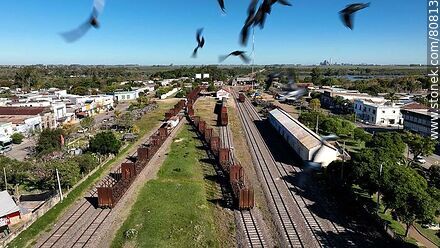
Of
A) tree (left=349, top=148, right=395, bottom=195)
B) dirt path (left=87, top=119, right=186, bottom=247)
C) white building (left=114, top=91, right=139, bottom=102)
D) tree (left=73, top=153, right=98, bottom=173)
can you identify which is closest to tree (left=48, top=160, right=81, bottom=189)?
tree (left=73, top=153, right=98, bottom=173)

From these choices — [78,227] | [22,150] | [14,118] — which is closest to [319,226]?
[78,227]

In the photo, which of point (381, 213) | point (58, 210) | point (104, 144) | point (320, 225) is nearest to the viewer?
point (320, 225)

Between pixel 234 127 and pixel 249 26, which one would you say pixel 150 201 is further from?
pixel 234 127

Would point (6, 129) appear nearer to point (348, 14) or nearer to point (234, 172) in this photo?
point (234, 172)

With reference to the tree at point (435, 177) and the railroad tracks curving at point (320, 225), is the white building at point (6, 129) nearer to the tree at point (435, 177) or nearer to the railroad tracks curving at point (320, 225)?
the railroad tracks curving at point (320, 225)

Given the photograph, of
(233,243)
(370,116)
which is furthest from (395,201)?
(370,116)

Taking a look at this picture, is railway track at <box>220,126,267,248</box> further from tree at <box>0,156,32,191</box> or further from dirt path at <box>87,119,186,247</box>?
tree at <box>0,156,32,191</box>
